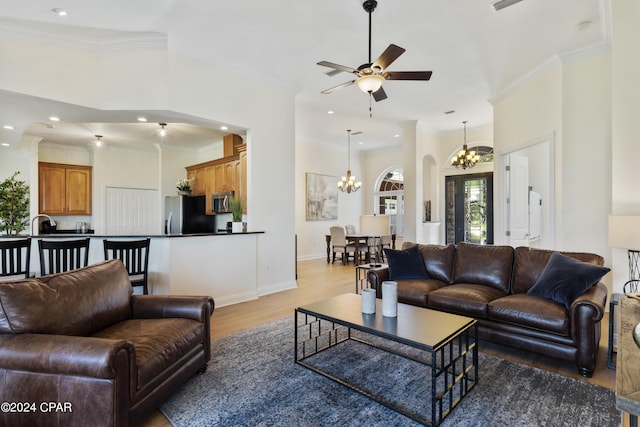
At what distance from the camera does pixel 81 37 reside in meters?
3.70

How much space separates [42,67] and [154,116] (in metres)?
1.18

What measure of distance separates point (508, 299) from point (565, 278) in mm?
481

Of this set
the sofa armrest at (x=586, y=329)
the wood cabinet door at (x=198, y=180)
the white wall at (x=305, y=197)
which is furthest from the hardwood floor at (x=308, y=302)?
the wood cabinet door at (x=198, y=180)

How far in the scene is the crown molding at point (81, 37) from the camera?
343cm

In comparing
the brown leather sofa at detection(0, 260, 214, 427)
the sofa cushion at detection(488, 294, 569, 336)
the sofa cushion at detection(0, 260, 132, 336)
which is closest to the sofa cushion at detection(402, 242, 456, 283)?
the sofa cushion at detection(488, 294, 569, 336)

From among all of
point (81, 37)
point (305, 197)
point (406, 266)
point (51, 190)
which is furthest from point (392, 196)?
point (51, 190)

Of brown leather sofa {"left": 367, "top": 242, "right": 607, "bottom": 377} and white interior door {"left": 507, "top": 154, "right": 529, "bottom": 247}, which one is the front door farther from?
brown leather sofa {"left": 367, "top": 242, "right": 607, "bottom": 377}

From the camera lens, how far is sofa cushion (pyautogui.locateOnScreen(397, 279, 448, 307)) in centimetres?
337

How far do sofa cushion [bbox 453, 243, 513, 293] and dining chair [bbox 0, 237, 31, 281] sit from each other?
488cm

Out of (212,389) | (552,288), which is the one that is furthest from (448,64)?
(212,389)

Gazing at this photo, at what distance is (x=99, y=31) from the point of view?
142 inches

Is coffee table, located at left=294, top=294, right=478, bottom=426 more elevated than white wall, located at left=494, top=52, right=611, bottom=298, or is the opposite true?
white wall, located at left=494, top=52, right=611, bottom=298

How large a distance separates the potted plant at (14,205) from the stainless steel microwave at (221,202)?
3476mm

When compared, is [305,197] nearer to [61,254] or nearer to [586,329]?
[61,254]
